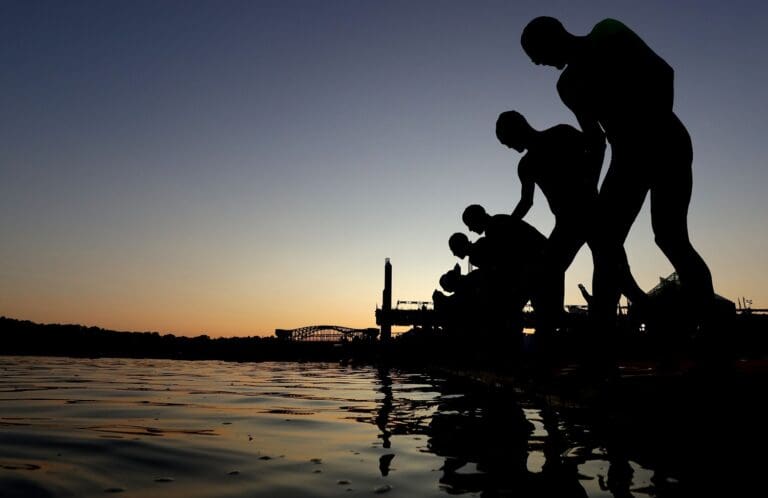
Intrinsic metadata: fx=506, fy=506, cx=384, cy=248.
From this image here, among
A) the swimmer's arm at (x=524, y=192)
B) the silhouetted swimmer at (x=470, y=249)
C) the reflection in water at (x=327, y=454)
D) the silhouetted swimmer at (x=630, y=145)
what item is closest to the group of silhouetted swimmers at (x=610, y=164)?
the silhouetted swimmer at (x=630, y=145)

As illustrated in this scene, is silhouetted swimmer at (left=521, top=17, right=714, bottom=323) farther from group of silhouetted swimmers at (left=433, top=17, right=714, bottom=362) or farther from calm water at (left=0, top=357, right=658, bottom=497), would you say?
calm water at (left=0, top=357, right=658, bottom=497)

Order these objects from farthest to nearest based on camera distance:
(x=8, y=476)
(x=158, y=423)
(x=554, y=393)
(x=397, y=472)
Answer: (x=554, y=393), (x=158, y=423), (x=397, y=472), (x=8, y=476)

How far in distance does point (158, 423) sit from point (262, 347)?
41.9 meters

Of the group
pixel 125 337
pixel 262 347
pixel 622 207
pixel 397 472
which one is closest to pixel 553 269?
pixel 622 207

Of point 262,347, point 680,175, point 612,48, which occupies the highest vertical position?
point 612,48

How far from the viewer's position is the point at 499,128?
4902 millimetres

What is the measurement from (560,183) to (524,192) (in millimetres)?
740

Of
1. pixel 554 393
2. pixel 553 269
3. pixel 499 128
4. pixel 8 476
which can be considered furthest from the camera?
pixel 499 128

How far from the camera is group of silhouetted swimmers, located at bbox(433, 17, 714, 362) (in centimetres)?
316

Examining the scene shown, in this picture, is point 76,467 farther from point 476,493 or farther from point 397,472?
point 476,493

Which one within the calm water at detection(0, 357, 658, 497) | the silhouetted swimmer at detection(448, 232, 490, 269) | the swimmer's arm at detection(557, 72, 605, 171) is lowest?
the calm water at detection(0, 357, 658, 497)

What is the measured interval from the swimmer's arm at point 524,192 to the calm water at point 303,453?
228 centimetres

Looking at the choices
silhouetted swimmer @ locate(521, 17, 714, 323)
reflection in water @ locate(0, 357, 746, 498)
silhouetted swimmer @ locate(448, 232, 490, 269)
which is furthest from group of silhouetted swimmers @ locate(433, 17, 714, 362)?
silhouetted swimmer @ locate(448, 232, 490, 269)

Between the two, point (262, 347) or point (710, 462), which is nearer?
point (710, 462)
